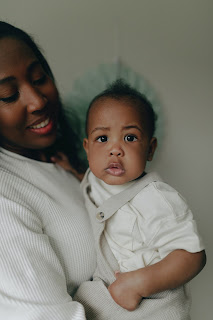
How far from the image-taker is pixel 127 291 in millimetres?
682

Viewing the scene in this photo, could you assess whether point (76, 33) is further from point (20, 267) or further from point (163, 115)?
point (20, 267)

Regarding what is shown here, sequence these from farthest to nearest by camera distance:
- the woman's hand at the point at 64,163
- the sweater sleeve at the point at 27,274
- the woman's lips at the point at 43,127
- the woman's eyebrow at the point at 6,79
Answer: the woman's hand at the point at 64,163 < the woman's lips at the point at 43,127 < the woman's eyebrow at the point at 6,79 < the sweater sleeve at the point at 27,274

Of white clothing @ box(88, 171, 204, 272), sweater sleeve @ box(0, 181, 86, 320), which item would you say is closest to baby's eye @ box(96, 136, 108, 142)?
white clothing @ box(88, 171, 204, 272)

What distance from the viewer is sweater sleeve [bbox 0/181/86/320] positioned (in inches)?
23.2

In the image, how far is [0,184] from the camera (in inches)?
26.4

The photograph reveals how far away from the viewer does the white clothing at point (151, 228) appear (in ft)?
2.21

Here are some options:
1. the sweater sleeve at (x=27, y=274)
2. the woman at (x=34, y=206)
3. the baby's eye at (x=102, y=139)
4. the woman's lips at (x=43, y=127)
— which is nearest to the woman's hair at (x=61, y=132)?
the woman at (x=34, y=206)

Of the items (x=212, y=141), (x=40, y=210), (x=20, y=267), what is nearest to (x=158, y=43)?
(x=212, y=141)

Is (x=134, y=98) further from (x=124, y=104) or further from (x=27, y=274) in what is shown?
(x=27, y=274)

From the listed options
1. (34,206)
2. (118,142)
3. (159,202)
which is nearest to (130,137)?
(118,142)

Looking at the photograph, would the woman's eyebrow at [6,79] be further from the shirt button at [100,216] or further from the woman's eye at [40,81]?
the shirt button at [100,216]

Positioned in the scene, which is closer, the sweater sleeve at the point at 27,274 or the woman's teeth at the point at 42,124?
the sweater sleeve at the point at 27,274

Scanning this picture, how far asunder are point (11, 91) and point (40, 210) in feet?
0.89

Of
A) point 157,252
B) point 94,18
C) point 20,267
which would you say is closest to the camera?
point 20,267
